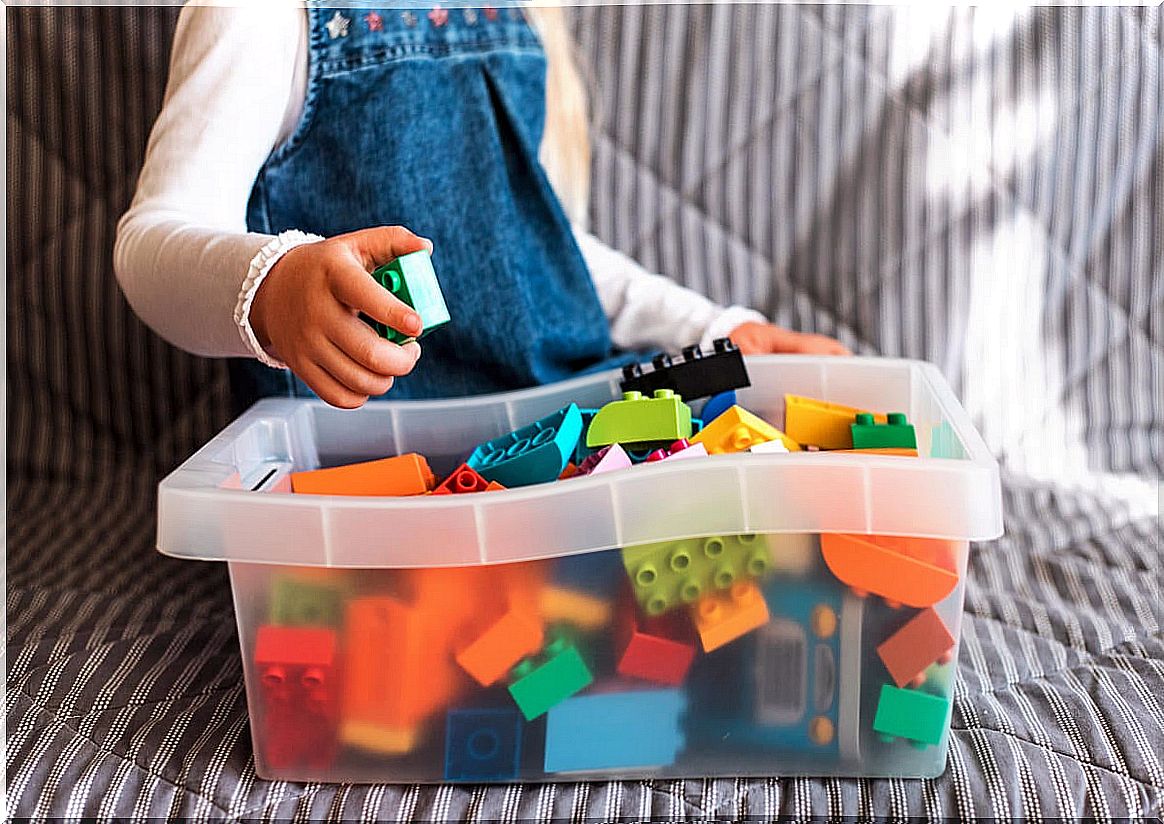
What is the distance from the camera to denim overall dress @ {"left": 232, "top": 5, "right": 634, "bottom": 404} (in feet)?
2.40

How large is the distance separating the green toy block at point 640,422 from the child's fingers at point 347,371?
0.47 feet

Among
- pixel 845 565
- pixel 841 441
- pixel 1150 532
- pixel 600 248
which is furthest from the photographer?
pixel 600 248

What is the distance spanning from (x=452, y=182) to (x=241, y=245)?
23 centimetres

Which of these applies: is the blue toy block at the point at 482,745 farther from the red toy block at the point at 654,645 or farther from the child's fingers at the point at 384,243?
the child's fingers at the point at 384,243

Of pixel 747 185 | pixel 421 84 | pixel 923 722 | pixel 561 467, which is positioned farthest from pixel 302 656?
pixel 747 185

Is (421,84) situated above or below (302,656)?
above

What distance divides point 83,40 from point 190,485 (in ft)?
1.78

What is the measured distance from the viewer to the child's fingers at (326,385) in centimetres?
53

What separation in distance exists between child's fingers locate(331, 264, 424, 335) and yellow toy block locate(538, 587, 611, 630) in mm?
137

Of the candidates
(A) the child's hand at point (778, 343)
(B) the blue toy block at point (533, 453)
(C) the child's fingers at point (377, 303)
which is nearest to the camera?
(C) the child's fingers at point (377, 303)

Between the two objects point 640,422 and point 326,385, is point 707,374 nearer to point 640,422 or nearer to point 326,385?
point 640,422

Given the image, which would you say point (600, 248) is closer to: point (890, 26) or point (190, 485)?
point (890, 26)

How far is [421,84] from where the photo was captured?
0.75 meters

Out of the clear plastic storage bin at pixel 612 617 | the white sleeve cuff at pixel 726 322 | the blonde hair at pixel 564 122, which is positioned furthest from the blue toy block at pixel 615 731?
the blonde hair at pixel 564 122
